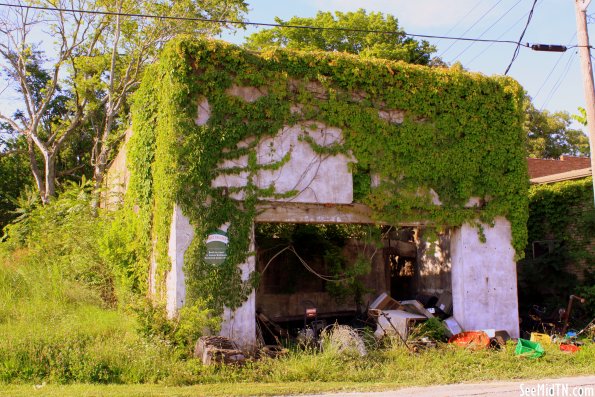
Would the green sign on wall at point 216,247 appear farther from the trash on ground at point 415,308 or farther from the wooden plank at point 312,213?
the trash on ground at point 415,308

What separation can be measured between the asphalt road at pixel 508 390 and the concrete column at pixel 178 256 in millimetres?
4523

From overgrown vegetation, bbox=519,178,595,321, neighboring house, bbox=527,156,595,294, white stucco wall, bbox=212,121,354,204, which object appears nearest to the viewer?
white stucco wall, bbox=212,121,354,204

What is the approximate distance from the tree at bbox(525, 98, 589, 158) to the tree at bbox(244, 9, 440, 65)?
36.0 ft

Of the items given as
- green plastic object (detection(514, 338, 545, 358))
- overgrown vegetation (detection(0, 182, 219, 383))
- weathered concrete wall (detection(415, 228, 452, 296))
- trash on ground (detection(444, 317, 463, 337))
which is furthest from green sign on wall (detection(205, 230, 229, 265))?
green plastic object (detection(514, 338, 545, 358))

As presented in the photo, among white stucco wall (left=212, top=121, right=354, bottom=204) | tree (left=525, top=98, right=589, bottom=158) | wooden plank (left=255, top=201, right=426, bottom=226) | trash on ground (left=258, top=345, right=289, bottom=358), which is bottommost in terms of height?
trash on ground (left=258, top=345, right=289, bottom=358)

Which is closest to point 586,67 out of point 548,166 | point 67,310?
point 67,310

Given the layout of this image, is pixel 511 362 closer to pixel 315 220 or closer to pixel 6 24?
pixel 315 220

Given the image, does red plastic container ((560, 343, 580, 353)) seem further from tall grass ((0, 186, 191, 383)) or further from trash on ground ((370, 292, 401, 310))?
tall grass ((0, 186, 191, 383))

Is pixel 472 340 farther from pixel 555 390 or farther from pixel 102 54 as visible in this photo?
pixel 102 54

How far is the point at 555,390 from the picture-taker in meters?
9.81

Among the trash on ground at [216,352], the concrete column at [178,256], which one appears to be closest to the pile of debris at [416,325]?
the trash on ground at [216,352]

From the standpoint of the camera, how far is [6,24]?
24094 mm

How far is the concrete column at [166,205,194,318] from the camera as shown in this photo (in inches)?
509

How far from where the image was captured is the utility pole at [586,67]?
14.0 m
